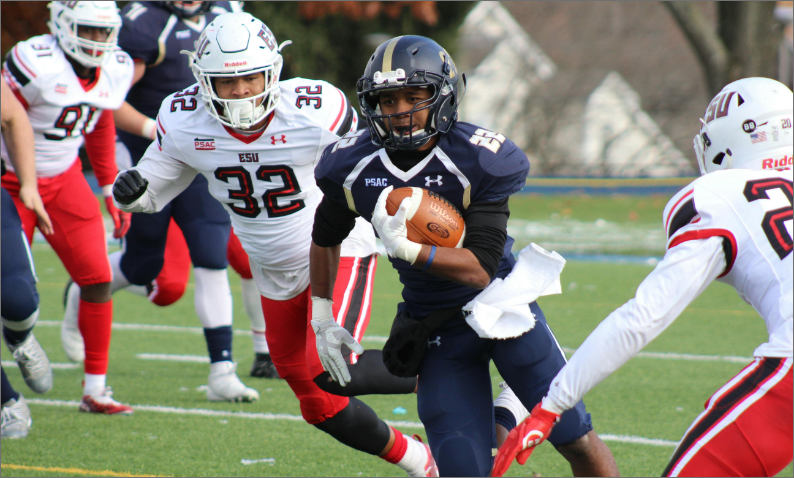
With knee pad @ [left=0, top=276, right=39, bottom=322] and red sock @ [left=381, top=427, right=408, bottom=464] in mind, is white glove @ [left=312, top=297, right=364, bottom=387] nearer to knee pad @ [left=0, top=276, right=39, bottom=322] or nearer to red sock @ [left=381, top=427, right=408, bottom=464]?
red sock @ [left=381, top=427, right=408, bottom=464]

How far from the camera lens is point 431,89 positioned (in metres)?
2.75

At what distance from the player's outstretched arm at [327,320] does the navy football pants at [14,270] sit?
1.61 meters

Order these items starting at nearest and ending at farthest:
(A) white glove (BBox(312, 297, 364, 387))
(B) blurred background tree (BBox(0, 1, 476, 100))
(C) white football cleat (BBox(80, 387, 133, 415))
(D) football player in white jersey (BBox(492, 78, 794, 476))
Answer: (D) football player in white jersey (BBox(492, 78, 794, 476))
(A) white glove (BBox(312, 297, 364, 387))
(C) white football cleat (BBox(80, 387, 133, 415))
(B) blurred background tree (BBox(0, 1, 476, 100))

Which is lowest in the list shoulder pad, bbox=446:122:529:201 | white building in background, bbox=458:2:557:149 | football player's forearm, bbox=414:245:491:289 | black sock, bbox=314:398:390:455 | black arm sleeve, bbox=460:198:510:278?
white building in background, bbox=458:2:557:149

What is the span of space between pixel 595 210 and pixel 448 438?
37.1 feet

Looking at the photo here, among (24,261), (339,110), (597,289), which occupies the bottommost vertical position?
(597,289)

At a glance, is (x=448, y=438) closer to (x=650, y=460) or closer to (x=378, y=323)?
(x=650, y=460)

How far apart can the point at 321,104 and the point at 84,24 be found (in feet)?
5.16

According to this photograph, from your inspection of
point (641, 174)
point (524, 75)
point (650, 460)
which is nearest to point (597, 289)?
point (650, 460)

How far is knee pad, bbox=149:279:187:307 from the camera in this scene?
5.28 m

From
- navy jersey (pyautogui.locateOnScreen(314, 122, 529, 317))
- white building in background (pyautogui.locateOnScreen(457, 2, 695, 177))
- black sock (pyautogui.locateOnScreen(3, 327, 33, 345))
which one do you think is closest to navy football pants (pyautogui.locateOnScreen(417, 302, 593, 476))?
navy jersey (pyautogui.locateOnScreen(314, 122, 529, 317))

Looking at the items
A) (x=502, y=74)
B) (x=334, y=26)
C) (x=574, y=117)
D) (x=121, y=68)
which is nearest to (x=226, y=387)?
(x=121, y=68)

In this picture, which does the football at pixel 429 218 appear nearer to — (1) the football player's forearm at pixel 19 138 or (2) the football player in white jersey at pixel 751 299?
(2) the football player in white jersey at pixel 751 299

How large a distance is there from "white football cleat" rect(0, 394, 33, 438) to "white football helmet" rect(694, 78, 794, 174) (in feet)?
10.5
